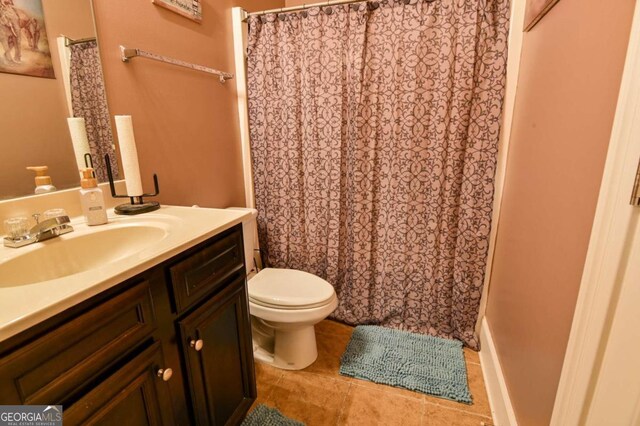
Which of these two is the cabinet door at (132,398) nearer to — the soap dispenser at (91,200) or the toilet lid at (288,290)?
the soap dispenser at (91,200)

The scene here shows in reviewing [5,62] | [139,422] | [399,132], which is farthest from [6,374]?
[399,132]

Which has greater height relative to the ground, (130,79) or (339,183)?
(130,79)

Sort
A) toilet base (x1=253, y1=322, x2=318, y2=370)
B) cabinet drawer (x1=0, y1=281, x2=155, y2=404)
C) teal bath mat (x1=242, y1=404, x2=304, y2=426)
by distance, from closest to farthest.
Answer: cabinet drawer (x1=0, y1=281, x2=155, y2=404) < teal bath mat (x1=242, y1=404, x2=304, y2=426) < toilet base (x1=253, y1=322, x2=318, y2=370)

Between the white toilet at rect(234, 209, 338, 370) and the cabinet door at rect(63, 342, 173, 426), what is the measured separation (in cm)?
66

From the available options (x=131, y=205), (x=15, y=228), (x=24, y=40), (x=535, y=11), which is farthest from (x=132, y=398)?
(x=535, y=11)

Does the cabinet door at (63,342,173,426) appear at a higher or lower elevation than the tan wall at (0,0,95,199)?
lower

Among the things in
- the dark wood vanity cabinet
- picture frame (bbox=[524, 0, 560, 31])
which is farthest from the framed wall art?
picture frame (bbox=[524, 0, 560, 31])

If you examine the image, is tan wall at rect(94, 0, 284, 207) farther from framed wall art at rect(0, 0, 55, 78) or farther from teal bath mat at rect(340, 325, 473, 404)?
teal bath mat at rect(340, 325, 473, 404)

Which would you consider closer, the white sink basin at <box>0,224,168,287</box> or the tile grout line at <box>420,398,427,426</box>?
the white sink basin at <box>0,224,168,287</box>

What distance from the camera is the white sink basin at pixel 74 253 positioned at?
768 millimetres

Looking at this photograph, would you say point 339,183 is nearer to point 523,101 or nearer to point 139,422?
point 523,101

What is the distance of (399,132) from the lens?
5.37 ft

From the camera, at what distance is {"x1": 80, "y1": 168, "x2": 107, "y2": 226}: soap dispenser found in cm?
97

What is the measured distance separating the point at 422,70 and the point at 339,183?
0.72 metres
